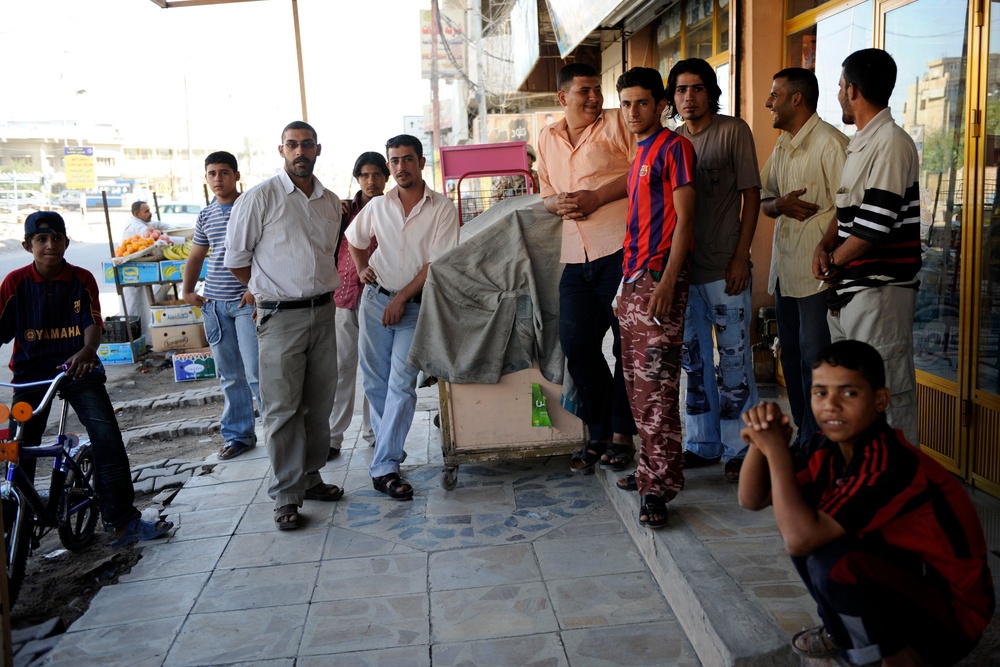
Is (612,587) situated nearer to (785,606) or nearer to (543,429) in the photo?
(785,606)

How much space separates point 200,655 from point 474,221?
285 cm

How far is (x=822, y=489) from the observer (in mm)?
2314

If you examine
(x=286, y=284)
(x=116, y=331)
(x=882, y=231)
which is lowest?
(x=116, y=331)

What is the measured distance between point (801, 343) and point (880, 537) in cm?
176

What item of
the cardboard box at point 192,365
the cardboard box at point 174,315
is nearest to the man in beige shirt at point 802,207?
the cardboard box at point 192,365

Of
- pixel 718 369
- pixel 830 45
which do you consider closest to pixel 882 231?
pixel 718 369

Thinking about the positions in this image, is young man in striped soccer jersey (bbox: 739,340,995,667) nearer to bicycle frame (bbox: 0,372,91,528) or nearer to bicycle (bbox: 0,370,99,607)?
bicycle (bbox: 0,370,99,607)

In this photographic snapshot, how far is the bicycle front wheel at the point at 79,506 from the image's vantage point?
168 inches

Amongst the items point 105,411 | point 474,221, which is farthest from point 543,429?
point 105,411

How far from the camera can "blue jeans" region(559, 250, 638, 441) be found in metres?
4.20

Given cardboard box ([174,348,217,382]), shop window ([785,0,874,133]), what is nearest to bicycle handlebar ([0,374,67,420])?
shop window ([785,0,874,133])

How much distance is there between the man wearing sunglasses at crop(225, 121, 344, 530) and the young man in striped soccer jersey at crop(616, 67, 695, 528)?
5.74ft

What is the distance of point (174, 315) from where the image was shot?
33.6 ft

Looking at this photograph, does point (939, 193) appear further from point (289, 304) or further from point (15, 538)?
point (15, 538)
